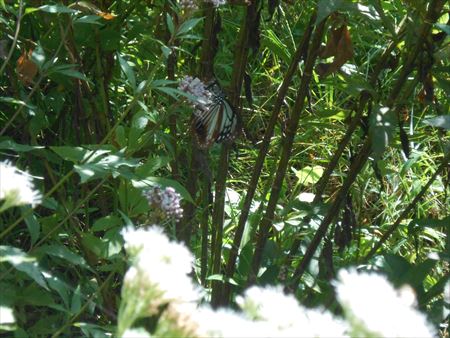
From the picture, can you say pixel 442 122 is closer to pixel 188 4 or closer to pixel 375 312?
pixel 188 4

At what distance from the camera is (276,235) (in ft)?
8.35

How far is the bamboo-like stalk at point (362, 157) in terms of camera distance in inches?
79.2

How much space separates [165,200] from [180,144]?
810 mm

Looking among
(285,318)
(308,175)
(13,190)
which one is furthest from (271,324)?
(308,175)

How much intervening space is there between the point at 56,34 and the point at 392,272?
3.66 ft

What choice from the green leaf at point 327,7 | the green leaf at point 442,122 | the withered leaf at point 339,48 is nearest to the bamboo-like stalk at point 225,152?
the withered leaf at point 339,48

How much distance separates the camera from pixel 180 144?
8.62 ft

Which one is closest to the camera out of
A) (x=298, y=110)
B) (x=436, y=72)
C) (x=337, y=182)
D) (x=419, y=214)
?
(x=436, y=72)

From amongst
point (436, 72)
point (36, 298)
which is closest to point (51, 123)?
point (36, 298)

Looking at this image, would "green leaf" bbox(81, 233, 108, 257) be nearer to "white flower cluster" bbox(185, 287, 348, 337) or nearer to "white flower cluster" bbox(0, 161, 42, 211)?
Result: "white flower cluster" bbox(0, 161, 42, 211)

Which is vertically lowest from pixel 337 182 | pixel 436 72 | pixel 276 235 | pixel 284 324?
pixel 284 324

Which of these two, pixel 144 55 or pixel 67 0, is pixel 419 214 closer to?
pixel 144 55

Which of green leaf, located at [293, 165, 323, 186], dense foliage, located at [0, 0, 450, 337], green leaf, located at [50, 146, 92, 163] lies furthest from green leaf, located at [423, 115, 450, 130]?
green leaf, located at [293, 165, 323, 186]

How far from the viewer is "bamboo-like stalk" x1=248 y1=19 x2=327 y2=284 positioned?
7.26 feet
